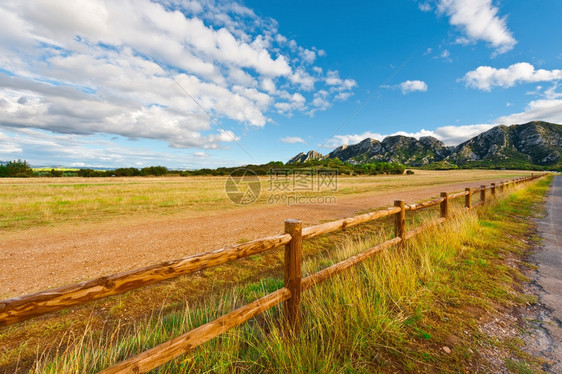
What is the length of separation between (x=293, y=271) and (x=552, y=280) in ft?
17.7

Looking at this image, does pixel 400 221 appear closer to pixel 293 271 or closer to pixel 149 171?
pixel 293 271

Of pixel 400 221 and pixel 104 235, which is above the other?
pixel 400 221

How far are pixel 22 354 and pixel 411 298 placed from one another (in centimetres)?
545

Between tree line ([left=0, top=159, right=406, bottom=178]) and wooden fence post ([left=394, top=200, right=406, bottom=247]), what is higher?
tree line ([left=0, top=159, right=406, bottom=178])

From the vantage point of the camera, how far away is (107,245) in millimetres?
7023

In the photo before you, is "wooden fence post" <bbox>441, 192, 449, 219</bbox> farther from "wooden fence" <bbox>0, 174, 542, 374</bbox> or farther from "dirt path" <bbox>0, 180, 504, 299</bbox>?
"wooden fence" <bbox>0, 174, 542, 374</bbox>

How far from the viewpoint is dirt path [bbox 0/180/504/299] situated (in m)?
5.14

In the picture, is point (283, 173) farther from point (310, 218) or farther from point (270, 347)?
point (270, 347)

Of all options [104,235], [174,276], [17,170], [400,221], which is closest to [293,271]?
[174,276]

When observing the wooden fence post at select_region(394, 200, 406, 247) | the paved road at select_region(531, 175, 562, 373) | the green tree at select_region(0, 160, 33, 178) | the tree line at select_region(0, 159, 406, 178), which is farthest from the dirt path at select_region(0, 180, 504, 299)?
the green tree at select_region(0, 160, 33, 178)

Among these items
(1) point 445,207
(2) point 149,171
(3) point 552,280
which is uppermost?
(2) point 149,171

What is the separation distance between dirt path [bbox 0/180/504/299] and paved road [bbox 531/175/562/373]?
643cm

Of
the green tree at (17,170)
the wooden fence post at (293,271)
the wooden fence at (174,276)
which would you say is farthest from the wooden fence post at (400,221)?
the green tree at (17,170)

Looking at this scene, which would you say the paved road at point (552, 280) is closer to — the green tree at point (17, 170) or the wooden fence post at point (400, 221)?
the wooden fence post at point (400, 221)
